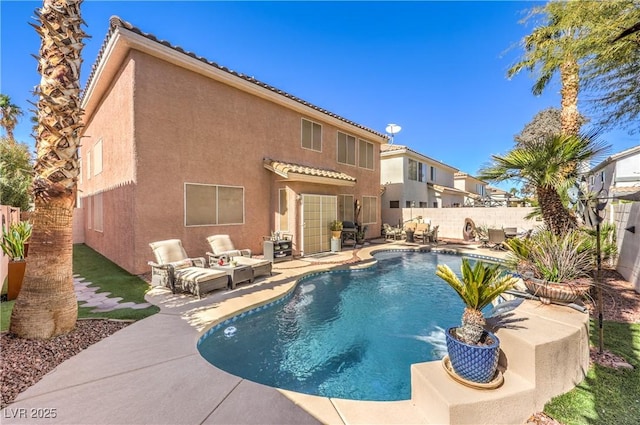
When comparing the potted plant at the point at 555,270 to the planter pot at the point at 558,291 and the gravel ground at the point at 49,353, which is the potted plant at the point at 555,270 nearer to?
the planter pot at the point at 558,291

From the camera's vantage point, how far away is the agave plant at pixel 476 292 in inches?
125

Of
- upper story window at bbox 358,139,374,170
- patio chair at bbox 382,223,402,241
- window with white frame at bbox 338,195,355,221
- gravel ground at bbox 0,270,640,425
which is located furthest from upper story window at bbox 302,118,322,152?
gravel ground at bbox 0,270,640,425

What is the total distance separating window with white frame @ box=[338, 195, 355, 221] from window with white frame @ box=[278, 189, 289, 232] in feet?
14.8

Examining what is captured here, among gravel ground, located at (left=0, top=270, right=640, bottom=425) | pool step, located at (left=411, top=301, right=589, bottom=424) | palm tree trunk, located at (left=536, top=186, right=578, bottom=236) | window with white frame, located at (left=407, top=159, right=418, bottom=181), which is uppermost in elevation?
window with white frame, located at (left=407, top=159, right=418, bottom=181)

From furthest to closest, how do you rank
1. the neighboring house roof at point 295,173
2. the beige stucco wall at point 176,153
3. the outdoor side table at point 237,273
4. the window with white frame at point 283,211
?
1. the window with white frame at point 283,211
2. the neighboring house roof at point 295,173
3. the beige stucco wall at point 176,153
4. the outdoor side table at point 237,273

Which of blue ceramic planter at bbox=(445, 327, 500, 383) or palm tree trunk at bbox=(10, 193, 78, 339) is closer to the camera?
blue ceramic planter at bbox=(445, 327, 500, 383)

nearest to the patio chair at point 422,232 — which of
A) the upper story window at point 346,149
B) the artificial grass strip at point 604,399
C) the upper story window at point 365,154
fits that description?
the upper story window at point 365,154

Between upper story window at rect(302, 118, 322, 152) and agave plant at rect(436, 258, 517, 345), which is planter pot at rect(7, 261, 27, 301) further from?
upper story window at rect(302, 118, 322, 152)

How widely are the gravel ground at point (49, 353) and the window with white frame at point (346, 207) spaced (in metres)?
11.8

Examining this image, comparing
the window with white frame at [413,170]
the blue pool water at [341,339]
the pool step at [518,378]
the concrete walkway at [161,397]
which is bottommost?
the blue pool water at [341,339]

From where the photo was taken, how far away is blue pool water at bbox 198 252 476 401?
14.2 feet

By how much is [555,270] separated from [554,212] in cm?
220

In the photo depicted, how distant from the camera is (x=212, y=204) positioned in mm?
10789

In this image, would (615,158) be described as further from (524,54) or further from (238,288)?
(238,288)
